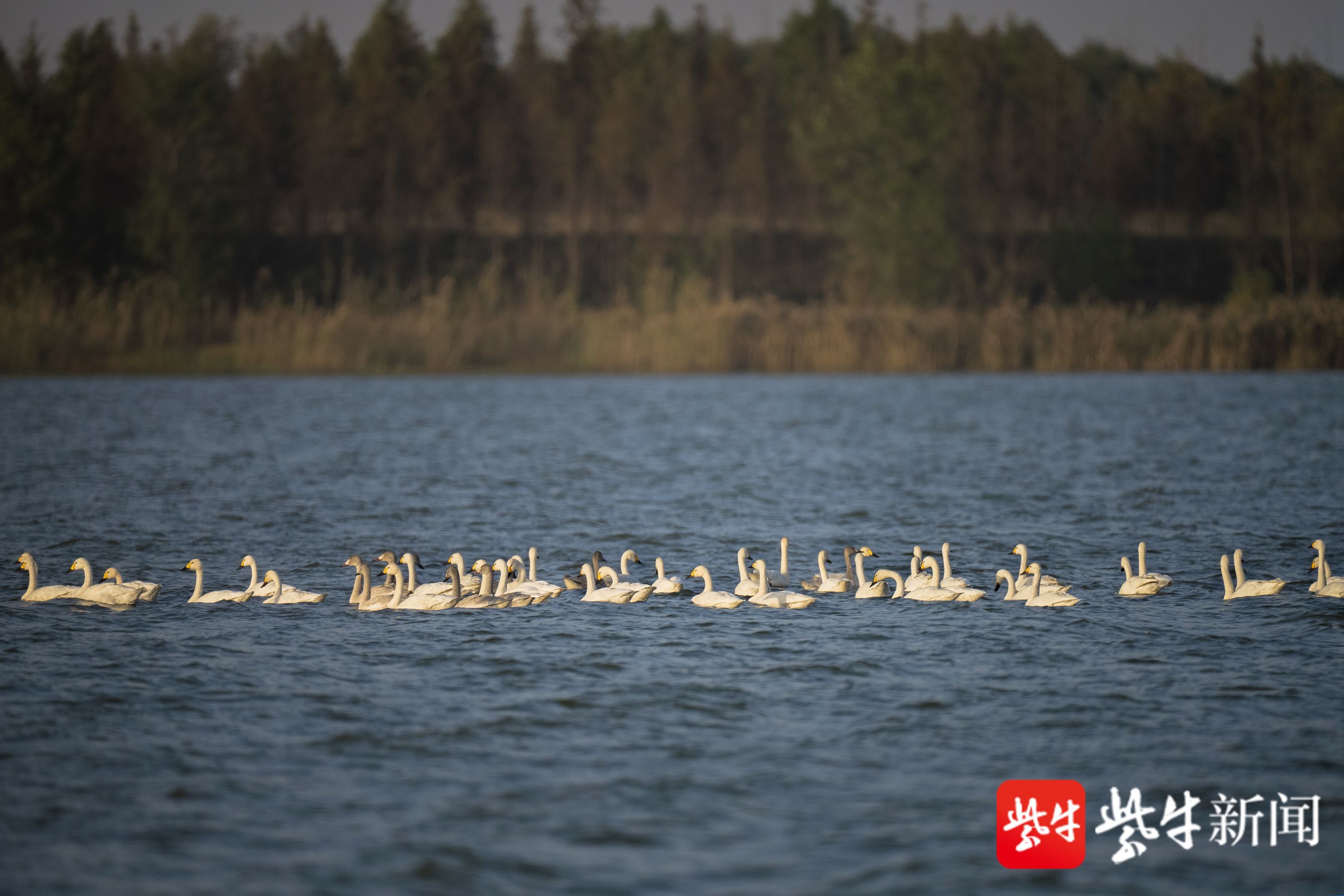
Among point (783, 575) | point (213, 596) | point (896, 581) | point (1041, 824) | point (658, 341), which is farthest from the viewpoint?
point (658, 341)

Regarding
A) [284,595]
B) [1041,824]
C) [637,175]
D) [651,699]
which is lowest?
[1041,824]

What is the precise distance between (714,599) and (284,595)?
15.4 feet

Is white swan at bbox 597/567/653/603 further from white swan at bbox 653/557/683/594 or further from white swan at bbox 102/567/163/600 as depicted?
white swan at bbox 102/567/163/600

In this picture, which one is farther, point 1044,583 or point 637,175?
point 637,175

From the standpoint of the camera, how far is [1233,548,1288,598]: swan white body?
16.4 m

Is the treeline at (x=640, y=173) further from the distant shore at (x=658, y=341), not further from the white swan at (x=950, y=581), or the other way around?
the white swan at (x=950, y=581)

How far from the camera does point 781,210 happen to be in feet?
307

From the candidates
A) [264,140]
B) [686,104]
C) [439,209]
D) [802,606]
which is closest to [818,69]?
[686,104]

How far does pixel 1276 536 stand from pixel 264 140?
6933 centimetres

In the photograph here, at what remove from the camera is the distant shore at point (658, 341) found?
46969mm

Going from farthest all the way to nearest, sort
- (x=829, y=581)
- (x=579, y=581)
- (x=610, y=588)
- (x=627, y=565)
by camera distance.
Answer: (x=627, y=565)
(x=579, y=581)
(x=829, y=581)
(x=610, y=588)

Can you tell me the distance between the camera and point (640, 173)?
92.2m

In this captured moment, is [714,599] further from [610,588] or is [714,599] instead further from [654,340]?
[654,340]

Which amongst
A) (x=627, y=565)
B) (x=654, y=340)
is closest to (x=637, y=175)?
(x=654, y=340)
